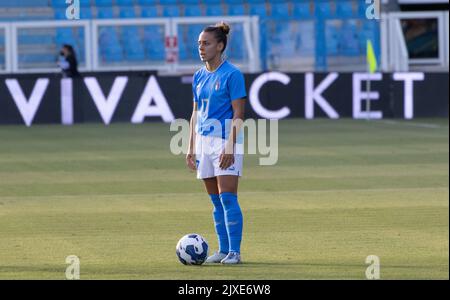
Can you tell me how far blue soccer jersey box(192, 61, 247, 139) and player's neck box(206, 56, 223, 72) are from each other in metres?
0.03

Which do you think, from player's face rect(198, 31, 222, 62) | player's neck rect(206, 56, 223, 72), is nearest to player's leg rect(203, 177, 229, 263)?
player's neck rect(206, 56, 223, 72)

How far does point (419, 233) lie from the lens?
12039 mm

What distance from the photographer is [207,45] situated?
33.5 ft

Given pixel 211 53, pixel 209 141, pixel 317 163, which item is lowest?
pixel 317 163

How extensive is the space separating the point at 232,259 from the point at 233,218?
13.9 inches

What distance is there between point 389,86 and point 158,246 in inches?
788

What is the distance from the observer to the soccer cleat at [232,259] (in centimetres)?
1027

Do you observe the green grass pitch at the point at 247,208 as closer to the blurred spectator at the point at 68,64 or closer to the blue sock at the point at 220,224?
the blue sock at the point at 220,224

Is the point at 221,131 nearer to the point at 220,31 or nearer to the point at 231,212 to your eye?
the point at 231,212

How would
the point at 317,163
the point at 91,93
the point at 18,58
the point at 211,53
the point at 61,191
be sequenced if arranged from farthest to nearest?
the point at 18,58, the point at 91,93, the point at 317,163, the point at 61,191, the point at 211,53

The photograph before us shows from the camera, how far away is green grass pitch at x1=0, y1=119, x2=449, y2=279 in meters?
10.2

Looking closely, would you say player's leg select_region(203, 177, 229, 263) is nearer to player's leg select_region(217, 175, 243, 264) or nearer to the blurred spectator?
player's leg select_region(217, 175, 243, 264)
